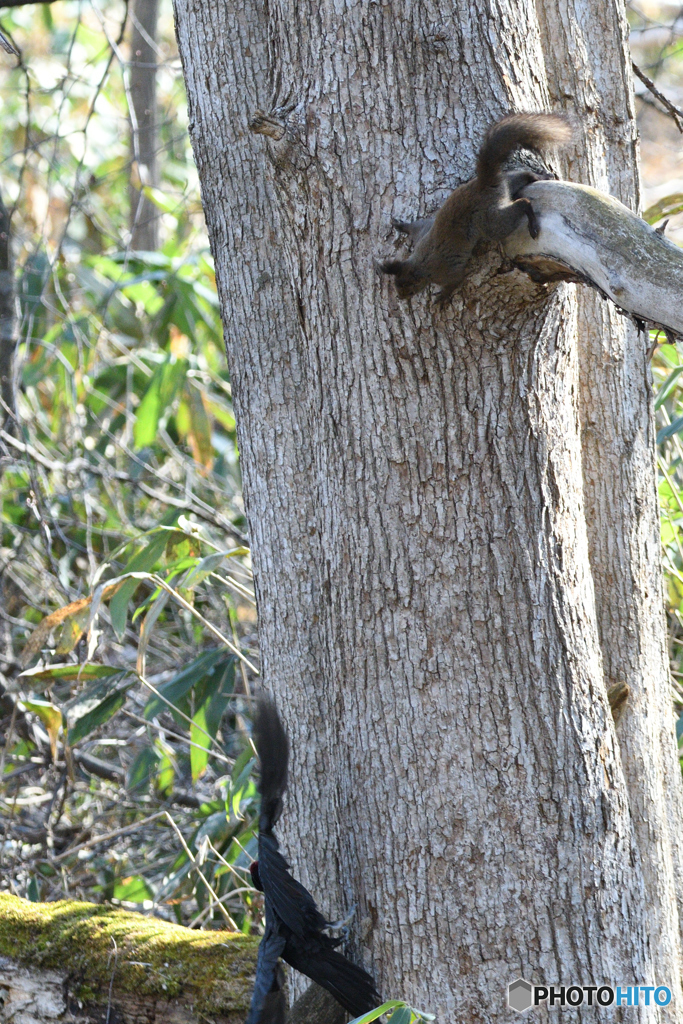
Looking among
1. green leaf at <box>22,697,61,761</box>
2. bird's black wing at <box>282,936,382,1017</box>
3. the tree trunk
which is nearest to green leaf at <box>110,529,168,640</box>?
green leaf at <box>22,697,61,761</box>

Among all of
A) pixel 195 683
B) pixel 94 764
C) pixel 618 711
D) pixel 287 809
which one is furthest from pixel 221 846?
pixel 618 711

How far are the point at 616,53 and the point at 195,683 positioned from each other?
1.74m

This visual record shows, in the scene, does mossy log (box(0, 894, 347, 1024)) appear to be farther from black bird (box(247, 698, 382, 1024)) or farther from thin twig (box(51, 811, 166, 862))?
thin twig (box(51, 811, 166, 862))

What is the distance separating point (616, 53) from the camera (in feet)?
5.46

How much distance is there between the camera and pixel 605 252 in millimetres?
1030

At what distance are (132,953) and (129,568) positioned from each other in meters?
0.87

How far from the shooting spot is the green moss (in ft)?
5.31

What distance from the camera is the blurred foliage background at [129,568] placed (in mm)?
2301

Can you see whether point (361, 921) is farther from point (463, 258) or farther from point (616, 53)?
point (616, 53)

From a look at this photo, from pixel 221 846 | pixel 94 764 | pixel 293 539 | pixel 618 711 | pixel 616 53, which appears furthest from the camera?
pixel 94 764

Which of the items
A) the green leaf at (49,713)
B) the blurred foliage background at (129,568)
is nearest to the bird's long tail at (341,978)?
the blurred foliage background at (129,568)

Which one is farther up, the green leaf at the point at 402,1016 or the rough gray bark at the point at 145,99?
the rough gray bark at the point at 145,99
